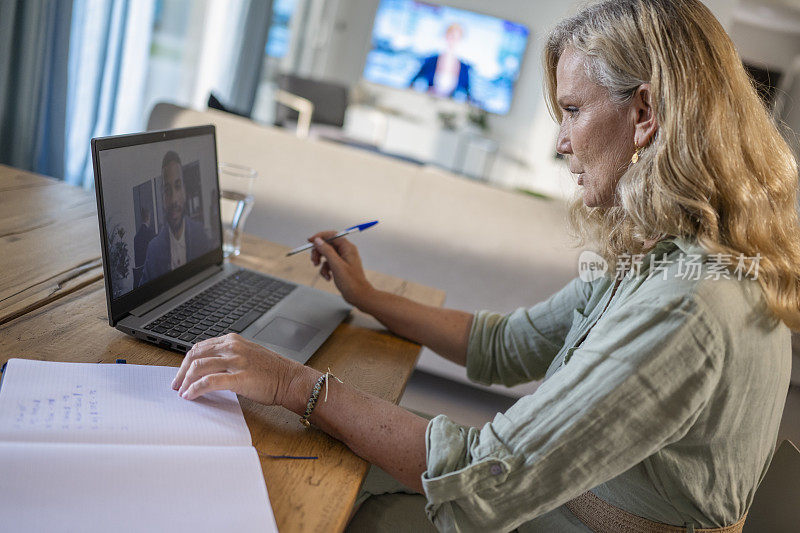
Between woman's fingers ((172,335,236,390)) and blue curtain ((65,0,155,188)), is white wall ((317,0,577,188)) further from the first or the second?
woman's fingers ((172,335,236,390))

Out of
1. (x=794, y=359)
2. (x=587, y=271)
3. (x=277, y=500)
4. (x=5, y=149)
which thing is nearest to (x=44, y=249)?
(x=277, y=500)

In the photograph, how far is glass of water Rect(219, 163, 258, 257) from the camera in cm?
→ 139

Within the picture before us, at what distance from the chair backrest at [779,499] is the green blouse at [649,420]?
6.2 inches

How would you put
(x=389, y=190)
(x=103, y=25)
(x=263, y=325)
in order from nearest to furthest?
(x=263, y=325), (x=389, y=190), (x=103, y=25)

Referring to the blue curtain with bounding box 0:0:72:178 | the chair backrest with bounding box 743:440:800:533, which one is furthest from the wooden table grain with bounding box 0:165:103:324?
the blue curtain with bounding box 0:0:72:178

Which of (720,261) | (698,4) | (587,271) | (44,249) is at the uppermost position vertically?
(698,4)

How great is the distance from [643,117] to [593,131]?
2.9 inches

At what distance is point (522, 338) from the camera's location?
1.25 m

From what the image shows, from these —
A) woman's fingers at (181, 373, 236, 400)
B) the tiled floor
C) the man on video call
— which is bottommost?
the tiled floor

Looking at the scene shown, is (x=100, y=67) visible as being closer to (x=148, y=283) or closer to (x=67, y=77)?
(x=67, y=77)

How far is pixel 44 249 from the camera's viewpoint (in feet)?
3.68

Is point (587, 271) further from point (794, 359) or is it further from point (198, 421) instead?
point (794, 359)

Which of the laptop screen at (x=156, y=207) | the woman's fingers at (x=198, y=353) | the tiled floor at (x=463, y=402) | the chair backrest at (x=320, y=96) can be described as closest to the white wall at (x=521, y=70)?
the chair backrest at (x=320, y=96)

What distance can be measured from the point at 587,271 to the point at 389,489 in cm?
49
